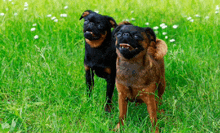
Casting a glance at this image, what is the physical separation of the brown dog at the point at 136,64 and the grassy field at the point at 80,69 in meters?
0.33

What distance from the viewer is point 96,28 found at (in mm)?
2910

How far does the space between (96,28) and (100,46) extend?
0.81 feet

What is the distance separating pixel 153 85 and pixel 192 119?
77 cm

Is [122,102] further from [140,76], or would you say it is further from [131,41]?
[131,41]

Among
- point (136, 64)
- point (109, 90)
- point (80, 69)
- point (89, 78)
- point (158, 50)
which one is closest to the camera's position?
point (136, 64)

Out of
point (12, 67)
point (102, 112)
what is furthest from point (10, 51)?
point (102, 112)

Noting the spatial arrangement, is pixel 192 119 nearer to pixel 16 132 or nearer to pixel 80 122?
pixel 80 122

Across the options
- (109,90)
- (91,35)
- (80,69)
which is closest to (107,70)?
(109,90)

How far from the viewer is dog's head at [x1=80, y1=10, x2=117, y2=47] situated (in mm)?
2902

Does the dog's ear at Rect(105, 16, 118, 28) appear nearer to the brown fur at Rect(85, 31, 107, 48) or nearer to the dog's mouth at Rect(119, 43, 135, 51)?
the brown fur at Rect(85, 31, 107, 48)

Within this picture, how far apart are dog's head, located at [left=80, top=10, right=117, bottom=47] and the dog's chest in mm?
521

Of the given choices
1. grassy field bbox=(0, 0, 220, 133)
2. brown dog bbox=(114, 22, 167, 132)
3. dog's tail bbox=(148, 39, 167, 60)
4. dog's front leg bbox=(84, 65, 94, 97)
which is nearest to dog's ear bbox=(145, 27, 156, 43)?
brown dog bbox=(114, 22, 167, 132)

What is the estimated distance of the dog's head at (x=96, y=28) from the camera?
2.90m

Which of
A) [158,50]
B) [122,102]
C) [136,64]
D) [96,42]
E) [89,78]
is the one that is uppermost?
[96,42]
